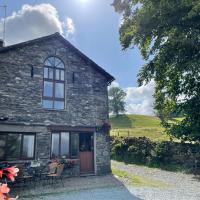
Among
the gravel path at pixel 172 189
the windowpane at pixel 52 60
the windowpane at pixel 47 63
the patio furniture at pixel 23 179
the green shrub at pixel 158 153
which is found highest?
the windowpane at pixel 52 60

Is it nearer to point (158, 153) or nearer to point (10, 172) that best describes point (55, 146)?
point (158, 153)

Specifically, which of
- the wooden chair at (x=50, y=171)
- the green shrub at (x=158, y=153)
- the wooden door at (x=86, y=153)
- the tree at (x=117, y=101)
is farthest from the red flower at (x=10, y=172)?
the tree at (x=117, y=101)

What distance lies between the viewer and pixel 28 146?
1638 cm

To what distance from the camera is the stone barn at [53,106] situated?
1616 cm

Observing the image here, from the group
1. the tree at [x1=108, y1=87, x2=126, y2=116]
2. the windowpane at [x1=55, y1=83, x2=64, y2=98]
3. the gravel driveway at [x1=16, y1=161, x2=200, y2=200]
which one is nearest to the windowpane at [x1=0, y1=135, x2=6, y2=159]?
the gravel driveway at [x1=16, y1=161, x2=200, y2=200]

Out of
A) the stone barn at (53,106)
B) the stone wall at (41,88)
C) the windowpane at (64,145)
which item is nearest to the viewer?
the stone barn at (53,106)

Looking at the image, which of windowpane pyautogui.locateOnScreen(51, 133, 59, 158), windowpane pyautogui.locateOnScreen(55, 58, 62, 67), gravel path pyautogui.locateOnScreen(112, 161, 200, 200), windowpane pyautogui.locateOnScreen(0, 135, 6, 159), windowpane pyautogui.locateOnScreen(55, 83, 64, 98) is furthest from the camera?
windowpane pyautogui.locateOnScreen(55, 58, 62, 67)

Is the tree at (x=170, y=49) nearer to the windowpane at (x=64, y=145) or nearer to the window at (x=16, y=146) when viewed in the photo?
the windowpane at (x=64, y=145)

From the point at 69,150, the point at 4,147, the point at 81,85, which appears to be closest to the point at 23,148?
the point at 4,147

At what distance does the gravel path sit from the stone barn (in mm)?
3999

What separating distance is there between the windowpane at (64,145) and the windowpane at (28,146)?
6.50ft

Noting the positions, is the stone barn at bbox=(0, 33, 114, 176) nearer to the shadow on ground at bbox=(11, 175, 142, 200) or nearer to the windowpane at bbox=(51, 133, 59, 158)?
the windowpane at bbox=(51, 133, 59, 158)

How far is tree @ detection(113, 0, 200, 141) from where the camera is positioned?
51.1ft

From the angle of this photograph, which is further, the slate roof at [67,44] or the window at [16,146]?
the slate roof at [67,44]
